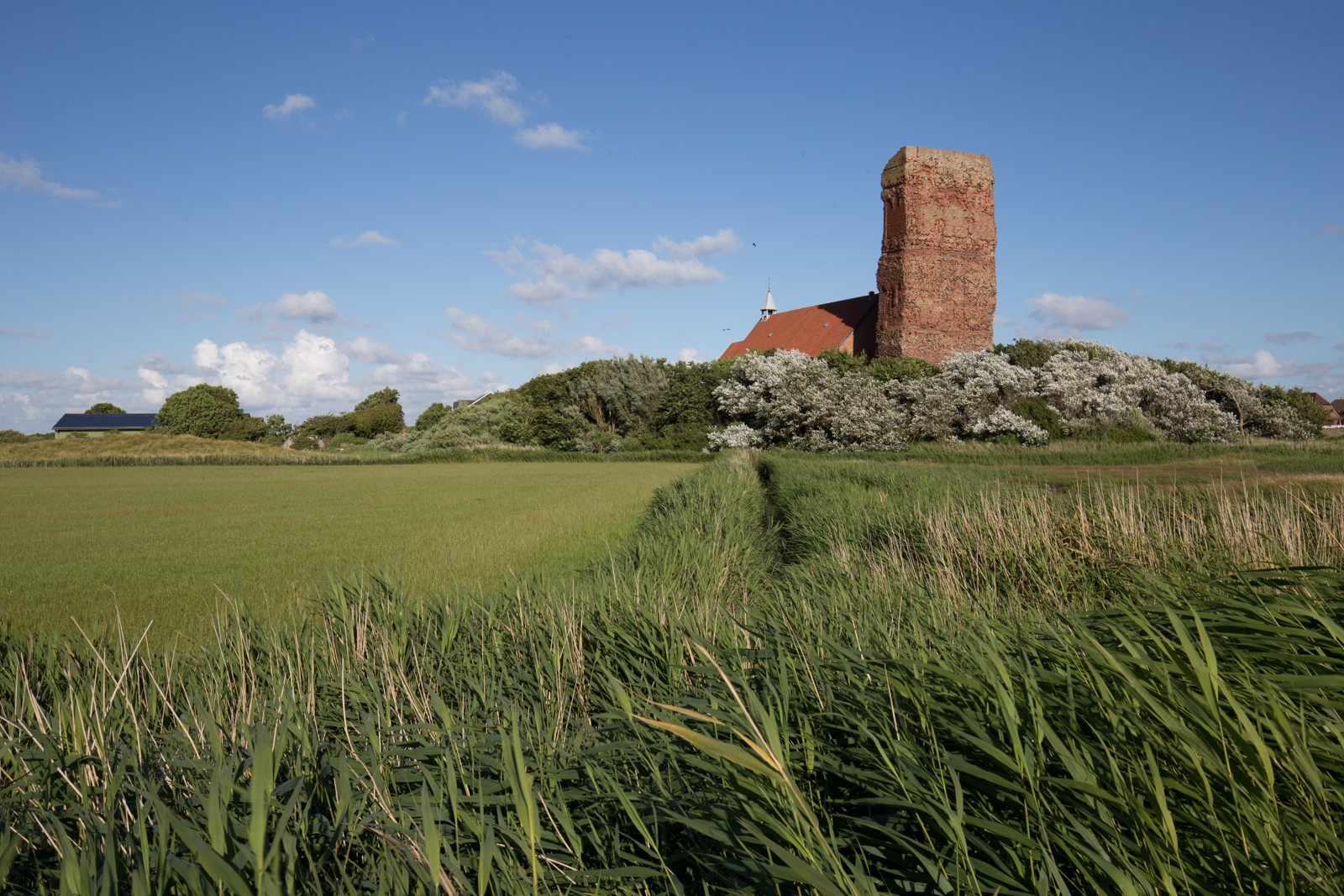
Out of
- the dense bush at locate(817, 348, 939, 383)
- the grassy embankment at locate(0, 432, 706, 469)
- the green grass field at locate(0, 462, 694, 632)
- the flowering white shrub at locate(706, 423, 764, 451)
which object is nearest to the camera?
the green grass field at locate(0, 462, 694, 632)

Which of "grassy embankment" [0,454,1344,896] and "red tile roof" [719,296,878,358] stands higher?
"red tile roof" [719,296,878,358]

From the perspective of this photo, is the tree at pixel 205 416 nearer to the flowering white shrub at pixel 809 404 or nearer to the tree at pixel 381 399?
the tree at pixel 381 399

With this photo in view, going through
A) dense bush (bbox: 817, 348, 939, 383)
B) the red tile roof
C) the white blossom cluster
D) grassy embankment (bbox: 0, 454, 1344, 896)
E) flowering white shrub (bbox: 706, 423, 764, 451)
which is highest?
the red tile roof

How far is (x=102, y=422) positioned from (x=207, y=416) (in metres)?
28.1

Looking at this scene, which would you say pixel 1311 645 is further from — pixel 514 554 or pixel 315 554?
pixel 315 554

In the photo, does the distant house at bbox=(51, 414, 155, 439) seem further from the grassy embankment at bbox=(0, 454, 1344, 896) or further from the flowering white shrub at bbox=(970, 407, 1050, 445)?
the grassy embankment at bbox=(0, 454, 1344, 896)

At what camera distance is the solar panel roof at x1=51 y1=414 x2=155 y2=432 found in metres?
84.8

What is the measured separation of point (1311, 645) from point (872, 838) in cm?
135

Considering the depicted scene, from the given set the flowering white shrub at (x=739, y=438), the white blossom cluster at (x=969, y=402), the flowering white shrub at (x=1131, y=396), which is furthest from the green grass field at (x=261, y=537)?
the flowering white shrub at (x=1131, y=396)

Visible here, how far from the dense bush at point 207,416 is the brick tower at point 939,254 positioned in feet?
236

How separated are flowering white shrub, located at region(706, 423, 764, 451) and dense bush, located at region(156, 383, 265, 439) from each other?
6465cm

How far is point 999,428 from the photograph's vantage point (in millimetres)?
27547

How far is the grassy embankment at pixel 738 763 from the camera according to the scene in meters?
1.18

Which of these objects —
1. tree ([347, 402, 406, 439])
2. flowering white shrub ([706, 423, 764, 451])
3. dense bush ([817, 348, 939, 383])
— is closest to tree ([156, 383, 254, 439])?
tree ([347, 402, 406, 439])
